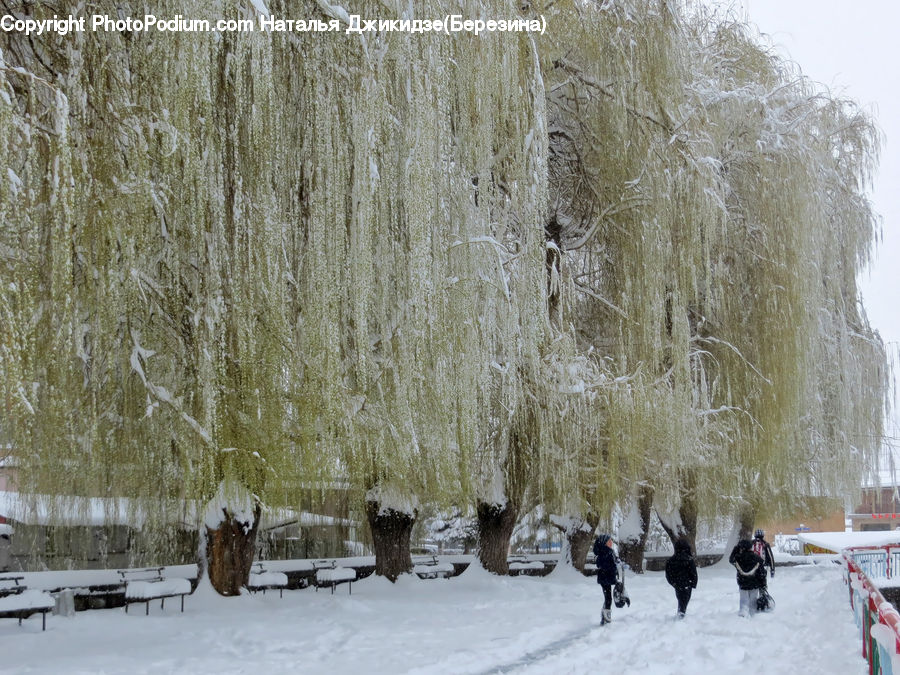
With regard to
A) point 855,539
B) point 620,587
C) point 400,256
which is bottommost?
point 855,539

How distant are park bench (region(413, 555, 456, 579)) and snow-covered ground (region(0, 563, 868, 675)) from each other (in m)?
2.27

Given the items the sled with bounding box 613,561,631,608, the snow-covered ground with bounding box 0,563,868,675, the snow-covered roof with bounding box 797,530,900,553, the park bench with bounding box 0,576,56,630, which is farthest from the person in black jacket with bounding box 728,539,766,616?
the snow-covered roof with bounding box 797,530,900,553

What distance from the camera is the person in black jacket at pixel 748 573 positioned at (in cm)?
1188

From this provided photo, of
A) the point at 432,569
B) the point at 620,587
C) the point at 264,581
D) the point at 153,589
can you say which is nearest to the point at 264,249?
the point at 153,589

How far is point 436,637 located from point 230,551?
4.00m

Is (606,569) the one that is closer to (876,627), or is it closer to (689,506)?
(876,627)

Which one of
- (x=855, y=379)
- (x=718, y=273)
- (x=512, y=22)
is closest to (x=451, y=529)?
(x=855, y=379)

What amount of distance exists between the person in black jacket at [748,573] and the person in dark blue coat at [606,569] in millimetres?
1758

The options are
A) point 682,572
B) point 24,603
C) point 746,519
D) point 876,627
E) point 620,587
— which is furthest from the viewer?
point 746,519

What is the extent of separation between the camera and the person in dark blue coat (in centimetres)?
1120

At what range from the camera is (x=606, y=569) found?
37.5ft

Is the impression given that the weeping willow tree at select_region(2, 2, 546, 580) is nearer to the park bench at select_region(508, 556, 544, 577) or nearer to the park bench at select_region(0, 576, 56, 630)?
the park bench at select_region(0, 576, 56, 630)

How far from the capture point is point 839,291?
1772 cm

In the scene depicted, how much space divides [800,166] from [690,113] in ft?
8.85
